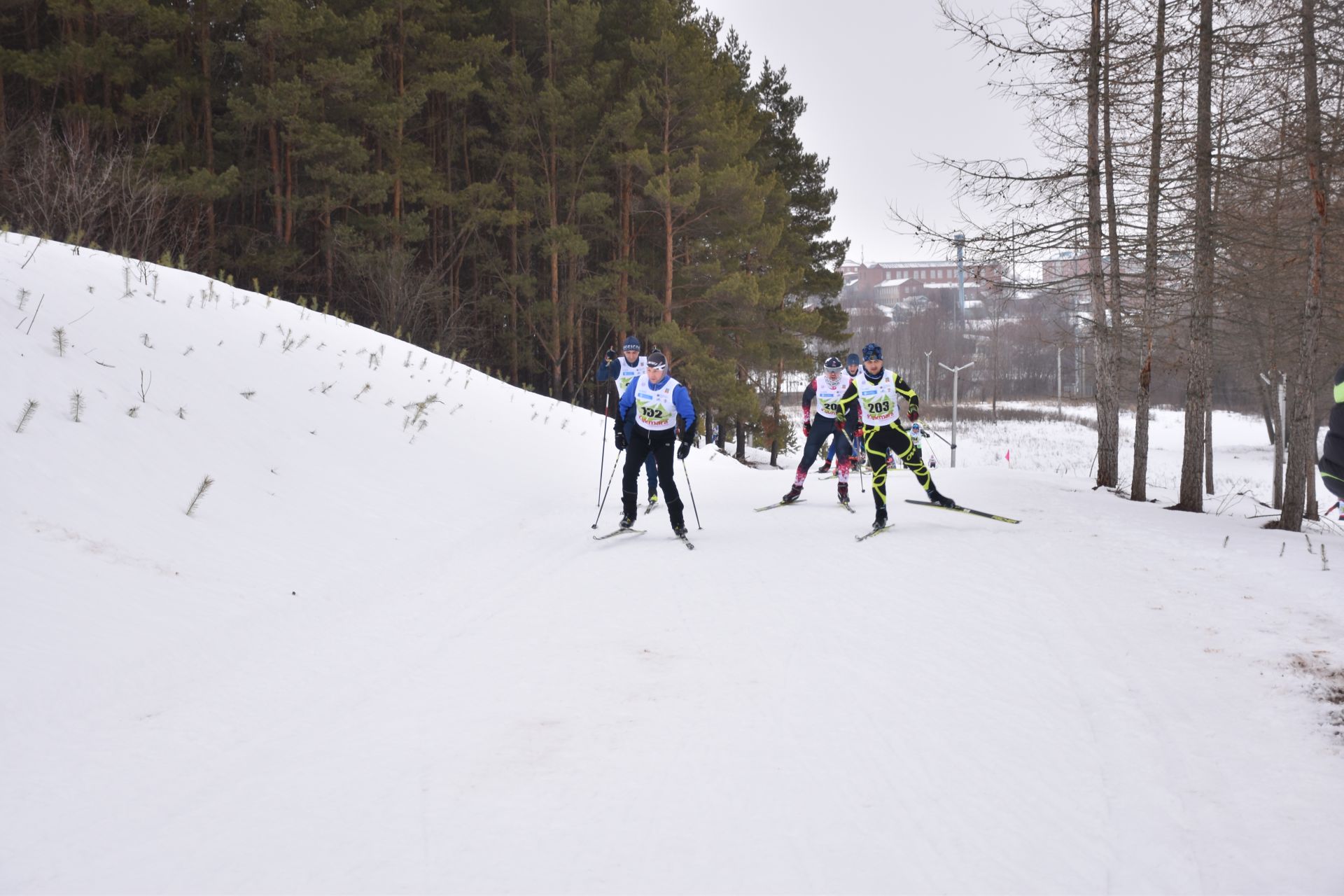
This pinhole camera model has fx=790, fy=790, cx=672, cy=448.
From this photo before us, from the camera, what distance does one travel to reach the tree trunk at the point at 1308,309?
895 cm

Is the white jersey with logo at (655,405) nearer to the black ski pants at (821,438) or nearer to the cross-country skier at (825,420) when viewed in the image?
the cross-country skier at (825,420)

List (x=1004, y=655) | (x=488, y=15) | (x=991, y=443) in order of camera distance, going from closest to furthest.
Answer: (x=1004, y=655) < (x=488, y=15) < (x=991, y=443)

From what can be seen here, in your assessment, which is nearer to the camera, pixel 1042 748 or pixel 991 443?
pixel 1042 748

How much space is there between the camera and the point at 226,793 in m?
3.26

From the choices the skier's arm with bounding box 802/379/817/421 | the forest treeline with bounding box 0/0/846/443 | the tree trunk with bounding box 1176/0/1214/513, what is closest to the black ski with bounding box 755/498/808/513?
the skier's arm with bounding box 802/379/817/421

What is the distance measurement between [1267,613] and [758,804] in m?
4.58

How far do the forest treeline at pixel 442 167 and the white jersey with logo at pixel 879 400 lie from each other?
445 inches

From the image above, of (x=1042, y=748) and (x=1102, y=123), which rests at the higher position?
(x=1102, y=123)

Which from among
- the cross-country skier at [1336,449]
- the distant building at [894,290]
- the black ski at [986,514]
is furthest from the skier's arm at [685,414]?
the distant building at [894,290]

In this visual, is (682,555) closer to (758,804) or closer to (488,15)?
(758,804)

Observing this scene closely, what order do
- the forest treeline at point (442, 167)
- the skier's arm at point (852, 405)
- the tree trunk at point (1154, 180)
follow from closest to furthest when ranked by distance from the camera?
the skier's arm at point (852, 405) < the tree trunk at point (1154, 180) < the forest treeline at point (442, 167)

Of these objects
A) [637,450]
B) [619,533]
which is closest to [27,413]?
[619,533]

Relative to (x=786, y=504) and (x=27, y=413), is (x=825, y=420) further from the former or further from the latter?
(x=27, y=413)

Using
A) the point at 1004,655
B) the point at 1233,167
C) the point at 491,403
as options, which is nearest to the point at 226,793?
the point at 1004,655
